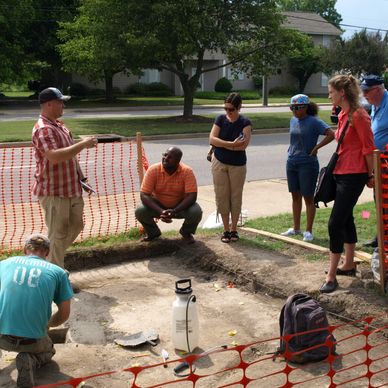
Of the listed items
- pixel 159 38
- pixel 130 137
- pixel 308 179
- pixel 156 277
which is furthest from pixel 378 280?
pixel 159 38

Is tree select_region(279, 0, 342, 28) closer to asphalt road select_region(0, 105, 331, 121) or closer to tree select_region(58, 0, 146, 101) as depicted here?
asphalt road select_region(0, 105, 331, 121)

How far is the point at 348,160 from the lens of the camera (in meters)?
5.32

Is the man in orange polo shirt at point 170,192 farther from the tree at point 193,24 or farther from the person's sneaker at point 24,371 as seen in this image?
the tree at point 193,24

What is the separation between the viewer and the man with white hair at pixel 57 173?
534 centimetres

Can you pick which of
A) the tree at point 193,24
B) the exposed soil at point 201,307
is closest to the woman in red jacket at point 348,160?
the exposed soil at point 201,307

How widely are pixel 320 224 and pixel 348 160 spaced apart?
9.39ft

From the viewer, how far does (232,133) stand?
22.8ft

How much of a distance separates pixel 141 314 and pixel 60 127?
6.15 feet

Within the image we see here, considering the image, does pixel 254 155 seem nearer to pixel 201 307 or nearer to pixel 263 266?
pixel 263 266

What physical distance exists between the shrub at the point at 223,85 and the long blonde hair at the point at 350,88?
156 ft

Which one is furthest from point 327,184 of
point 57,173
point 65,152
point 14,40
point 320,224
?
point 14,40

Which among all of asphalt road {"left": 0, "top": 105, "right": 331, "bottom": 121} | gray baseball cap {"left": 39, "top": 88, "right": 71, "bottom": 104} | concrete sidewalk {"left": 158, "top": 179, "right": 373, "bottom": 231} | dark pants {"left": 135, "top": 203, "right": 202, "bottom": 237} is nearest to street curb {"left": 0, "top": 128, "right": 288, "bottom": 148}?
concrete sidewalk {"left": 158, "top": 179, "right": 373, "bottom": 231}

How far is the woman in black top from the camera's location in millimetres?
6875

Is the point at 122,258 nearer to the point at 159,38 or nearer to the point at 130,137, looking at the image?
the point at 130,137
